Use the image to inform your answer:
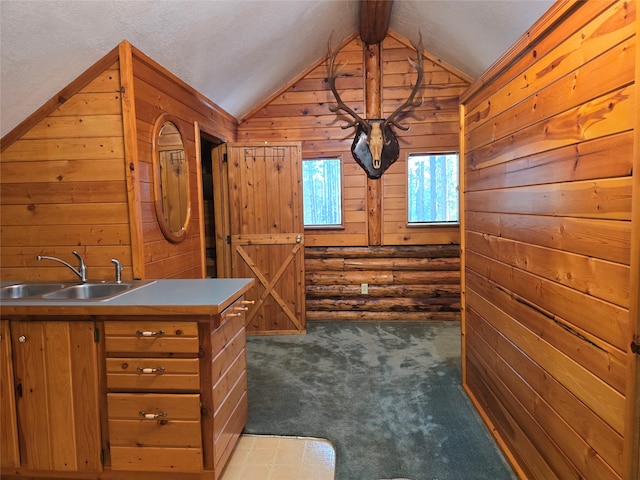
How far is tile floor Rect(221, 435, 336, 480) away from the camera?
1.96 metres

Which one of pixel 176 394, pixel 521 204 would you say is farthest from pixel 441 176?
pixel 176 394

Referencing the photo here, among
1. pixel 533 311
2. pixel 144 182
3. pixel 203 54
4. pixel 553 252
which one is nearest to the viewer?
pixel 553 252

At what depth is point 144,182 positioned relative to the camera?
2.49 m

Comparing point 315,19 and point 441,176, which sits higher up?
point 315,19

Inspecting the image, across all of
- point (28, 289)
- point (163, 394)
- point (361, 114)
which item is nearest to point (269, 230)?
point (361, 114)

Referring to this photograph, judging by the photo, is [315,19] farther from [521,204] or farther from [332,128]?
[521,204]

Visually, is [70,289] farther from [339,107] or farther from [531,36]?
[339,107]

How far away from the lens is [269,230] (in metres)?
4.11

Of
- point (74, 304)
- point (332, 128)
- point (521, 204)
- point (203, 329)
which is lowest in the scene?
point (203, 329)

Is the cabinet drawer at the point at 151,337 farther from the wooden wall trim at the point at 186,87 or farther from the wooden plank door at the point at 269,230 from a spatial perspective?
the wooden plank door at the point at 269,230

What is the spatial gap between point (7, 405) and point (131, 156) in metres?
1.43

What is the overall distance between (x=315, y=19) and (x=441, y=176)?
2.18m

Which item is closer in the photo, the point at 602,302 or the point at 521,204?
the point at 602,302

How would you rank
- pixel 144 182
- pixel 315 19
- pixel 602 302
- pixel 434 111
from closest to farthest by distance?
pixel 602 302, pixel 144 182, pixel 315 19, pixel 434 111
